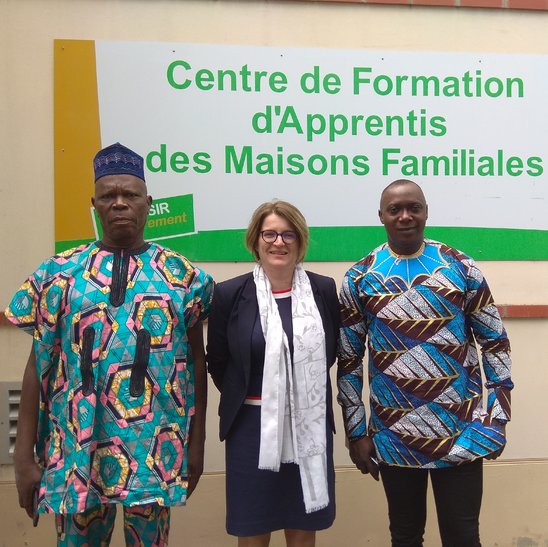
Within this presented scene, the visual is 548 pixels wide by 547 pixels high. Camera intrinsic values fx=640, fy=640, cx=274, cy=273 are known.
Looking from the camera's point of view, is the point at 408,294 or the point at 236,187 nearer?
the point at 408,294

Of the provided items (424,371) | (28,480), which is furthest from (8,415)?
(424,371)

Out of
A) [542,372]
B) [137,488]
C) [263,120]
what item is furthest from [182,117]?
[542,372]

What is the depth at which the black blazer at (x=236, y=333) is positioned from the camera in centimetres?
247

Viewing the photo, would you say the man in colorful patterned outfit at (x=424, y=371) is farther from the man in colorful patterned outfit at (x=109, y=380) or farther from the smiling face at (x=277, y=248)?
the man in colorful patterned outfit at (x=109, y=380)

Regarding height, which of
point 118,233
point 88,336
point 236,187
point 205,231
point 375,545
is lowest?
point 375,545

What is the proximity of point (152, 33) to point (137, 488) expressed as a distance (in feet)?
8.03

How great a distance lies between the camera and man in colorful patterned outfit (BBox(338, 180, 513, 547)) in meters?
2.46

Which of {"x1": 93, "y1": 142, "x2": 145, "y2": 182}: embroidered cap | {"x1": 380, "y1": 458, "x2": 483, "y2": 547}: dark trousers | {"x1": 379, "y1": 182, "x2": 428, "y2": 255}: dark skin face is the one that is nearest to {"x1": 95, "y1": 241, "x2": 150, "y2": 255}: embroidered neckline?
{"x1": 93, "y1": 142, "x2": 145, "y2": 182}: embroidered cap

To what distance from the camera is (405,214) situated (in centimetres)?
248

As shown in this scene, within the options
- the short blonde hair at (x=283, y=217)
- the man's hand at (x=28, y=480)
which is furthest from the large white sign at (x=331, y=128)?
the man's hand at (x=28, y=480)

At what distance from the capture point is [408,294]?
2.47 metres

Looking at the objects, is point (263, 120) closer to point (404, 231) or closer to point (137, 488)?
point (404, 231)

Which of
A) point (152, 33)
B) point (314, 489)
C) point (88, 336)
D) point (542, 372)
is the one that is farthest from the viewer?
point (542, 372)

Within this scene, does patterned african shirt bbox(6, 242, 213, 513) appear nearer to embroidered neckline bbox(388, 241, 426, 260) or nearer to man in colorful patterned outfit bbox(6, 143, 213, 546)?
man in colorful patterned outfit bbox(6, 143, 213, 546)
